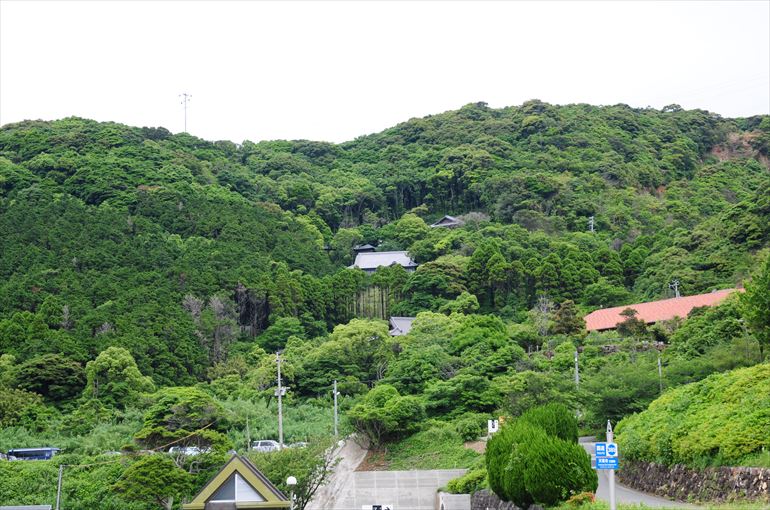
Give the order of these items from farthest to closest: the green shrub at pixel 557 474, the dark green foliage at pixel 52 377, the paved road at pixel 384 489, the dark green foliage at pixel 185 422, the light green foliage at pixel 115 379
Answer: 1. the dark green foliage at pixel 52 377
2. the light green foliage at pixel 115 379
3. the dark green foliage at pixel 185 422
4. the paved road at pixel 384 489
5. the green shrub at pixel 557 474

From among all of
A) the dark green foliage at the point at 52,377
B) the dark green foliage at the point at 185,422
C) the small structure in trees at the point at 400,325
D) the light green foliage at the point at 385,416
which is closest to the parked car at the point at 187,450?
the dark green foliage at the point at 185,422

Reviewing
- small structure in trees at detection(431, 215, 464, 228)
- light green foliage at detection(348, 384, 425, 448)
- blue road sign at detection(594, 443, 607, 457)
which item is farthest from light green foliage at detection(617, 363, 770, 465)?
small structure in trees at detection(431, 215, 464, 228)

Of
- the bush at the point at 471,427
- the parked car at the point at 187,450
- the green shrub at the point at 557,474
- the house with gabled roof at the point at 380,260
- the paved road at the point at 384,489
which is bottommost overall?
the paved road at the point at 384,489

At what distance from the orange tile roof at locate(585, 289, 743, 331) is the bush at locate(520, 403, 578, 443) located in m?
22.3

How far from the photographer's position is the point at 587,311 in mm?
52938

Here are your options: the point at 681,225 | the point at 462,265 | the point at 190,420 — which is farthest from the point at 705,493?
the point at 681,225

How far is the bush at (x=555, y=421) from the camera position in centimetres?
2267

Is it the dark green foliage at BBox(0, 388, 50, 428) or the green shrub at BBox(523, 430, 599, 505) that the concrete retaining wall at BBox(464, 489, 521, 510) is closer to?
the green shrub at BBox(523, 430, 599, 505)

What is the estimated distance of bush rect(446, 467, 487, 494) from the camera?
92.6 ft

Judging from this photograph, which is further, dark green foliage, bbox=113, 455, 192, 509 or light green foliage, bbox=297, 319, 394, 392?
light green foliage, bbox=297, 319, 394, 392

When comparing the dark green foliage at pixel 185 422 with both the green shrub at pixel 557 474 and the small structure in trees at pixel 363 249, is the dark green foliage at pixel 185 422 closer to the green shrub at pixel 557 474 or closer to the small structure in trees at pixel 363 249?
the green shrub at pixel 557 474

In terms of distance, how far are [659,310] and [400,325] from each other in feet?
46.0

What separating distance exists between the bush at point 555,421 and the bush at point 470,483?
5046 millimetres

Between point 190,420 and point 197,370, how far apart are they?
41.4 ft
